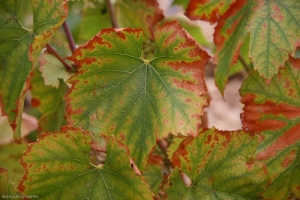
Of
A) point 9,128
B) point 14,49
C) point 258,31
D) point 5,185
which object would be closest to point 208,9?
point 258,31

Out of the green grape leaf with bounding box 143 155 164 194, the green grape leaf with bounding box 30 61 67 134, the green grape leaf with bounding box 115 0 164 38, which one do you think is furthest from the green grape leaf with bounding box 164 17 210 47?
the green grape leaf with bounding box 143 155 164 194

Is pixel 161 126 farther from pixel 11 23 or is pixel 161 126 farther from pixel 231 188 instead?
pixel 11 23

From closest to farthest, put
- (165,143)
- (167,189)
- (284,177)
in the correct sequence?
(167,189)
(284,177)
(165,143)

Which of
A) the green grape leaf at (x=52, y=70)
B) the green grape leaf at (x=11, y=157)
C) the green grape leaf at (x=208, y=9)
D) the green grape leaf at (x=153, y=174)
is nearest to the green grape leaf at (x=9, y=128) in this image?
the green grape leaf at (x=11, y=157)

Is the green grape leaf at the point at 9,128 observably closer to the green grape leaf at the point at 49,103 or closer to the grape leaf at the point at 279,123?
the green grape leaf at the point at 49,103

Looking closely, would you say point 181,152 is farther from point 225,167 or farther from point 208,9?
point 208,9

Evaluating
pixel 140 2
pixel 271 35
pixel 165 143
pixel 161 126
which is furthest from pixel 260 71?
pixel 140 2

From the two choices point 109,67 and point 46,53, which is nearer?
point 109,67
